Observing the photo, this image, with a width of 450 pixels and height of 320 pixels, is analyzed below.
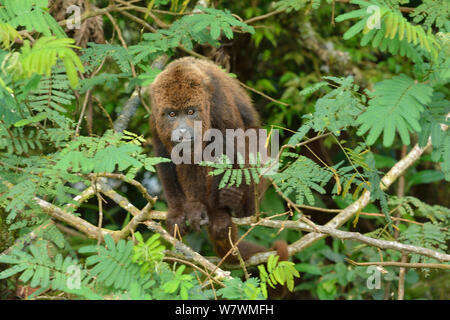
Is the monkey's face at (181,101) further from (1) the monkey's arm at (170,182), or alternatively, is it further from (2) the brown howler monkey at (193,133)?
(1) the monkey's arm at (170,182)

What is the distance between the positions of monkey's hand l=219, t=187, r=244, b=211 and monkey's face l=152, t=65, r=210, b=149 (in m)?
0.49

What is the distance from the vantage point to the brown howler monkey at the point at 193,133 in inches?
169

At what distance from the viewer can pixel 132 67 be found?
185 inches

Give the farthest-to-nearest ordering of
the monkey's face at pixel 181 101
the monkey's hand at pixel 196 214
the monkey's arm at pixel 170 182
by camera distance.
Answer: the monkey's arm at pixel 170 182, the monkey's hand at pixel 196 214, the monkey's face at pixel 181 101

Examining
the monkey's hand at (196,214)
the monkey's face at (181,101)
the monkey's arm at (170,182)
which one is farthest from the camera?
the monkey's arm at (170,182)

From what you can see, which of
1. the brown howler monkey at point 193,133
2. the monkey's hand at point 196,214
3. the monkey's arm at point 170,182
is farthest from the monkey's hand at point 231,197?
the monkey's arm at point 170,182

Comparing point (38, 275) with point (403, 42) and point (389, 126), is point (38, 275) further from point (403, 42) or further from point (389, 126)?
point (403, 42)

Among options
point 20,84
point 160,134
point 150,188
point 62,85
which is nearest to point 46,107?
point 62,85

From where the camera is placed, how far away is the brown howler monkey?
4285 mm

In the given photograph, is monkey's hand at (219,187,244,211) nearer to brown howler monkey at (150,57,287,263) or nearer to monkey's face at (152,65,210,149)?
brown howler monkey at (150,57,287,263)

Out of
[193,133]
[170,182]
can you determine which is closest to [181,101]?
[193,133]

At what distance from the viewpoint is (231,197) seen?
171 inches

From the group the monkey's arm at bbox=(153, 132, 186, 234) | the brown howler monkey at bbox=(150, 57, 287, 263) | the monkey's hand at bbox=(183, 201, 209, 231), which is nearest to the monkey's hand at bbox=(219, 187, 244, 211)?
Result: the brown howler monkey at bbox=(150, 57, 287, 263)

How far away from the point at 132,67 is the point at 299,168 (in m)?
2.05
